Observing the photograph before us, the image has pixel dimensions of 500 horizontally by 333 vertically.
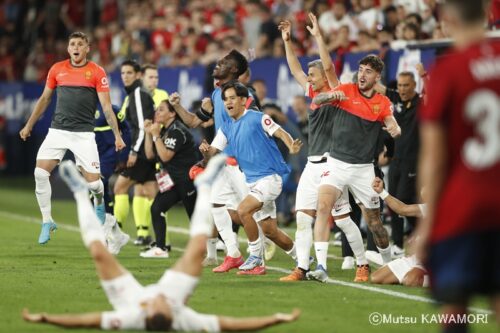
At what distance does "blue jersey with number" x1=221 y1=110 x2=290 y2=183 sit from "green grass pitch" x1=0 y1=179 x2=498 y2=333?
3.64ft

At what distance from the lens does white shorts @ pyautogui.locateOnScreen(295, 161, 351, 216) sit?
1220cm

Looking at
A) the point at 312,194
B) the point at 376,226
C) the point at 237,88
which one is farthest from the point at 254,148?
the point at 376,226

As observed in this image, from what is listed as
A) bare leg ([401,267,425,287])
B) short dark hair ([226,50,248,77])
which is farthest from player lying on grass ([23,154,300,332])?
short dark hair ([226,50,248,77])

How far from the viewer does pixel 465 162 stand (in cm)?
566

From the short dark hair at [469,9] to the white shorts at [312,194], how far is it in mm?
6543

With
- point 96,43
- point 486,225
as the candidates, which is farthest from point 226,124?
point 96,43

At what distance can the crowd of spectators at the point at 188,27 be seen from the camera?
1947 cm

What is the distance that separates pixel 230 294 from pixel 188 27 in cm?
1654

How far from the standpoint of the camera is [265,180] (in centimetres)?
1201

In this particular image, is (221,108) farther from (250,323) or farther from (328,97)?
(250,323)

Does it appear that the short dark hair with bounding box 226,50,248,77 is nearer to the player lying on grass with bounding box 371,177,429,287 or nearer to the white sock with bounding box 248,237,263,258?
the white sock with bounding box 248,237,263,258

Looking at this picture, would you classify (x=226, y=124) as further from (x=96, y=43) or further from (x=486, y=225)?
(x=96, y=43)

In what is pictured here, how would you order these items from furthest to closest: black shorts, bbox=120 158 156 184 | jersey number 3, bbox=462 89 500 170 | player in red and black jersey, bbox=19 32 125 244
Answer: black shorts, bbox=120 158 156 184
player in red and black jersey, bbox=19 32 125 244
jersey number 3, bbox=462 89 500 170

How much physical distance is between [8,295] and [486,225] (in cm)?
586
